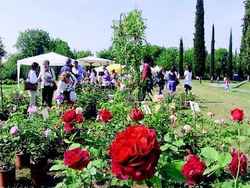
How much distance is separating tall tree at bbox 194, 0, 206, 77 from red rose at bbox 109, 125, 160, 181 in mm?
61652

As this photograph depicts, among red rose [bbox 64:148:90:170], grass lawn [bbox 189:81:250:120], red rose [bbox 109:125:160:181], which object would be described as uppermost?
red rose [bbox 109:125:160:181]

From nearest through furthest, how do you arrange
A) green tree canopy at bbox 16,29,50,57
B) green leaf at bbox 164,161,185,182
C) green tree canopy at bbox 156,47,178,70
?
green leaf at bbox 164,161,185,182 → green tree canopy at bbox 16,29,50,57 → green tree canopy at bbox 156,47,178,70

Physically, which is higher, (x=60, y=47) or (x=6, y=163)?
(x=60, y=47)

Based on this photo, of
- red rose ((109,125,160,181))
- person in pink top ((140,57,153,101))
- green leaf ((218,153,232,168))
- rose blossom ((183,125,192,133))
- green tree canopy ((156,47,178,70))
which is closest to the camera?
red rose ((109,125,160,181))

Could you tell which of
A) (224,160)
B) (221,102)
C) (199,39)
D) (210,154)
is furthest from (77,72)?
(199,39)

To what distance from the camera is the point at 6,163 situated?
6664 millimetres

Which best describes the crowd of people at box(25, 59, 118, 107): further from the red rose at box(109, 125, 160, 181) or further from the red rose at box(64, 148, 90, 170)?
the red rose at box(109, 125, 160, 181)

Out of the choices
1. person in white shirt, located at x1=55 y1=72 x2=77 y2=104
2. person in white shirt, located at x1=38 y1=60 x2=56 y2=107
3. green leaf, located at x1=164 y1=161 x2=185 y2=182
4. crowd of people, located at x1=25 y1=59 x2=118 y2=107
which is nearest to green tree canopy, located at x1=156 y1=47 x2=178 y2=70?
crowd of people, located at x1=25 y1=59 x2=118 y2=107

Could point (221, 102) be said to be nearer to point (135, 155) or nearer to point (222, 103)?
point (222, 103)

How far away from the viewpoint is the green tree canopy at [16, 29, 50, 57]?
92.0 meters

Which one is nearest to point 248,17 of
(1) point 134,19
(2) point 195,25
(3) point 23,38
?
(2) point 195,25

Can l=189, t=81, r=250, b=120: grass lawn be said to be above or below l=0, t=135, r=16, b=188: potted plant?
below

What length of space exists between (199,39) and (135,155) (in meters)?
62.3

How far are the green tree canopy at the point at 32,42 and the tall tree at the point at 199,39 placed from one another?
36.8m
